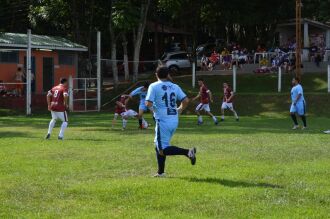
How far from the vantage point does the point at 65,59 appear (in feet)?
132

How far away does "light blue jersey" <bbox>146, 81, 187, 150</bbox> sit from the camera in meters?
10.4

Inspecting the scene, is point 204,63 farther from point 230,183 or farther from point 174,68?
point 230,183

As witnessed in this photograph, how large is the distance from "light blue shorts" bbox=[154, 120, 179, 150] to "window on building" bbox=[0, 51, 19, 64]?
91.3ft

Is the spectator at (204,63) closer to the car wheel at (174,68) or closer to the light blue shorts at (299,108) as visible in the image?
the car wheel at (174,68)

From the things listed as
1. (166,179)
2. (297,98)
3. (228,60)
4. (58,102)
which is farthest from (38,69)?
(166,179)

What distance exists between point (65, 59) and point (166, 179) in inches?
1235

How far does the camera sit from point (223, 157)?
1303cm

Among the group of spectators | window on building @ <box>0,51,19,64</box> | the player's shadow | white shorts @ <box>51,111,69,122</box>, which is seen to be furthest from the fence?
the player's shadow

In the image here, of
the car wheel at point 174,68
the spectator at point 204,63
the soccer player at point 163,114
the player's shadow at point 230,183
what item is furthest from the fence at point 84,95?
the player's shadow at point 230,183

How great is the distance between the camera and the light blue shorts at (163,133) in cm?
1035

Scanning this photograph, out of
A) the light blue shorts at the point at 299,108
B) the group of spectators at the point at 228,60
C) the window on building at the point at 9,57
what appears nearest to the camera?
the light blue shorts at the point at 299,108

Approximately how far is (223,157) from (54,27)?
38226 millimetres

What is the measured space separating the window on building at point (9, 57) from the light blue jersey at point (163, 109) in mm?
27715

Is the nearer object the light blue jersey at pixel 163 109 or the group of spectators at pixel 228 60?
the light blue jersey at pixel 163 109
